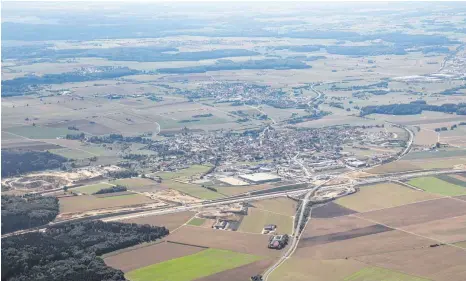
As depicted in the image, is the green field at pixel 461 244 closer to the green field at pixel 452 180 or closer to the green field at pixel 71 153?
the green field at pixel 452 180

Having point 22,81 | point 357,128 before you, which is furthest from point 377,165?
point 22,81

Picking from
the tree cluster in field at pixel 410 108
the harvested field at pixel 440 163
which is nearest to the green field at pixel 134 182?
the harvested field at pixel 440 163

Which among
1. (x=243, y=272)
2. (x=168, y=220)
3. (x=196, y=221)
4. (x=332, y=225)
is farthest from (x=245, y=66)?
(x=243, y=272)

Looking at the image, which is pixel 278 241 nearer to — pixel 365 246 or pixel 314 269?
pixel 314 269

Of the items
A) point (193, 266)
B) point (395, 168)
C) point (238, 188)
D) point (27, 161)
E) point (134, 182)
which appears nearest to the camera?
point (193, 266)

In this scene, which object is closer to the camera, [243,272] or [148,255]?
[243,272]

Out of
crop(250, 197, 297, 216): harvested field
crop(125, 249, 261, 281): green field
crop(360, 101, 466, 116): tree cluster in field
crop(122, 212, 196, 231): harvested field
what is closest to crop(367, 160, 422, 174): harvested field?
crop(250, 197, 297, 216): harvested field
